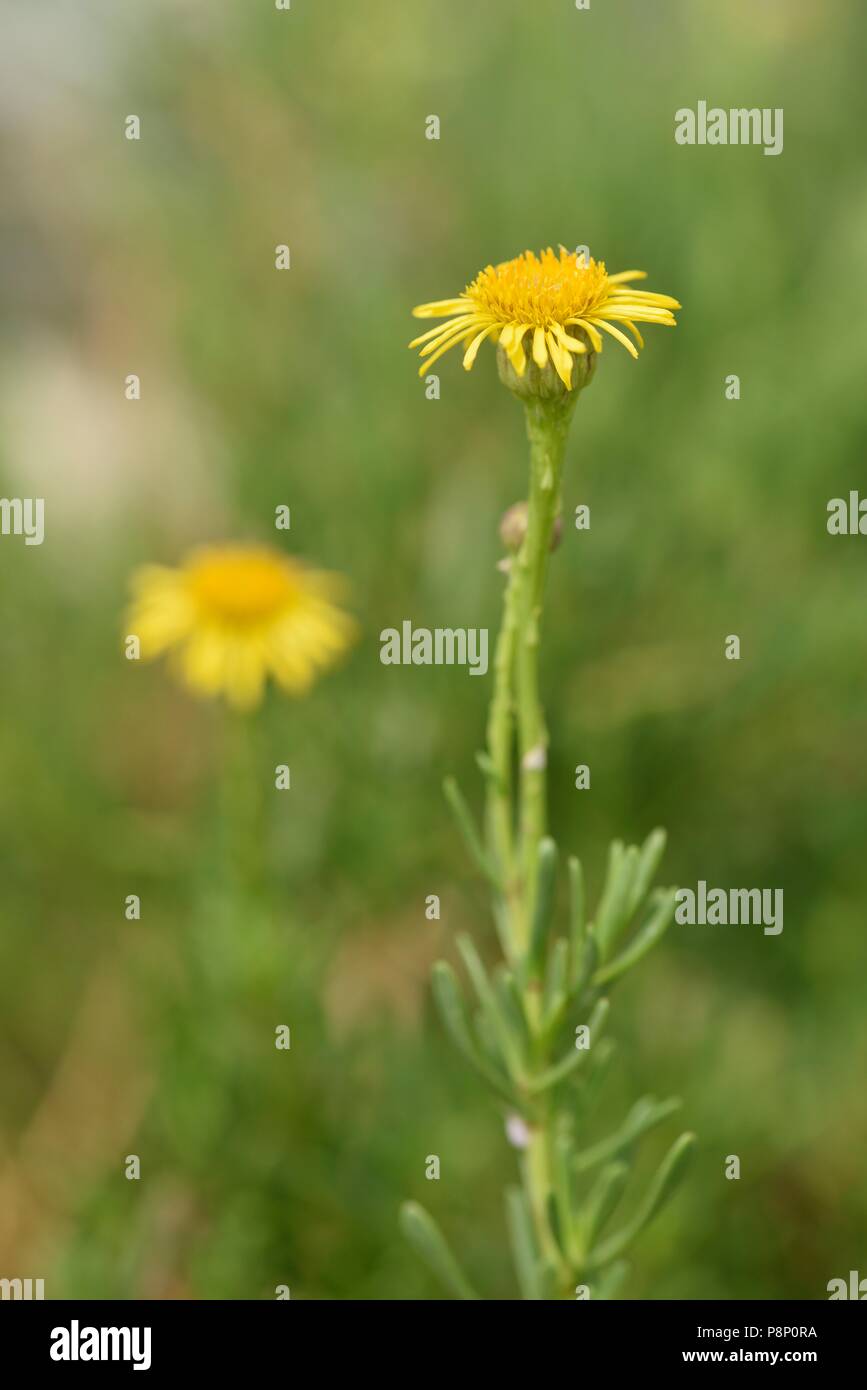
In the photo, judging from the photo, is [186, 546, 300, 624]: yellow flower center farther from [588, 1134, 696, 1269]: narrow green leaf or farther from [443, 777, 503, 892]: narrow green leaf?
[588, 1134, 696, 1269]: narrow green leaf

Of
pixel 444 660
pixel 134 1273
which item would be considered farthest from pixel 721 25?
pixel 134 1273

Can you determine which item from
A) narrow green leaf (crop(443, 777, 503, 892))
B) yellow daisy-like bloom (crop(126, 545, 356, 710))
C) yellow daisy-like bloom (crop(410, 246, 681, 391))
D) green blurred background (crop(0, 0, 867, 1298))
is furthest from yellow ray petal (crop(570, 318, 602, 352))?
yellow daisy-like bloom (crop(126, 545, 356, 710))

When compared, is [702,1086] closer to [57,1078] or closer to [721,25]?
[57,1078]

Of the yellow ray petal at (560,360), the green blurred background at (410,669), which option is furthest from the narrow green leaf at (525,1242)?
the green blurred background at (410,669)

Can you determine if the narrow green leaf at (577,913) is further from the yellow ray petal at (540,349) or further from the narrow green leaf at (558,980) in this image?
the yellow ray petal at (540,349)

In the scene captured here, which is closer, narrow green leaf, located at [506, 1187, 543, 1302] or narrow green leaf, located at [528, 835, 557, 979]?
narrow green leaf, located at [528, 835, 557, 979]

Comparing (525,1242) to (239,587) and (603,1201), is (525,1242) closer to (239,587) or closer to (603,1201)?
(603,1201)

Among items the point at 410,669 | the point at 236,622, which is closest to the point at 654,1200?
the point at 236,622
